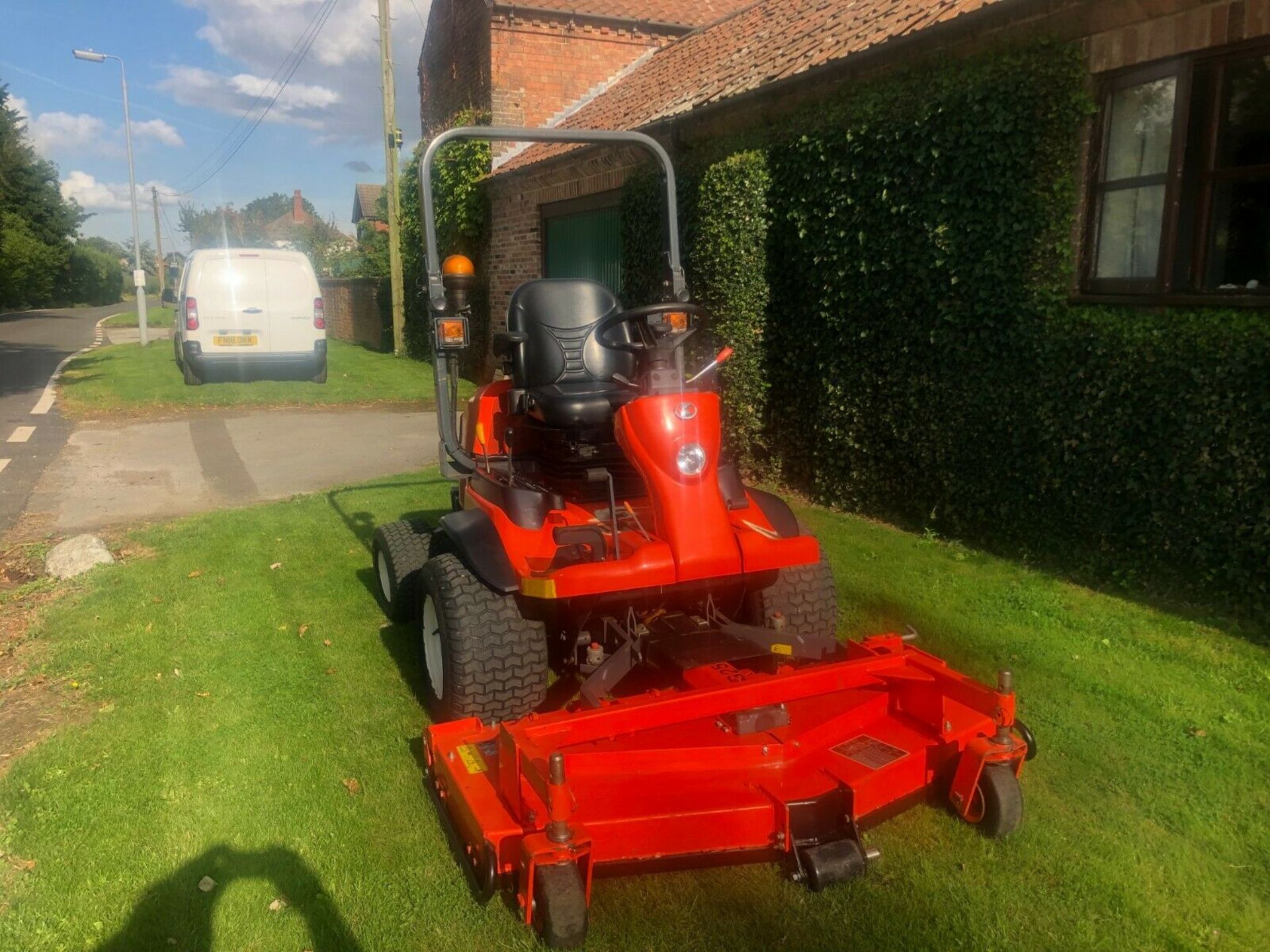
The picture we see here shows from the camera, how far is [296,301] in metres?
14.7

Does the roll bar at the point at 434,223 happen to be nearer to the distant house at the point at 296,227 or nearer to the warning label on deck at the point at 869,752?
the warning label on deck at the point at 869,752

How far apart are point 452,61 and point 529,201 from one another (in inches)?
219

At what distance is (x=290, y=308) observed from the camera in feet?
48.2

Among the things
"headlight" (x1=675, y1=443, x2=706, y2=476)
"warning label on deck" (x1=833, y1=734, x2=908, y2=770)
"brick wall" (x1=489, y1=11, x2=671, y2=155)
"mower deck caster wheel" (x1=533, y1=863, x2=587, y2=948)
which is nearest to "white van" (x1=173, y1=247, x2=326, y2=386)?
"brick wall" (x1=489, y1=11, x2=671, y2=155)

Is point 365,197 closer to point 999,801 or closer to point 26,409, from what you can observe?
point 26,409

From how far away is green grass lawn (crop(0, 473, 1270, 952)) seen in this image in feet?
8.98

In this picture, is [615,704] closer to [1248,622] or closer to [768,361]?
[1248,622]

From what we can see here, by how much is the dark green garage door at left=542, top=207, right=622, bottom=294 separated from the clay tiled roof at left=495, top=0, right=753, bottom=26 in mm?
4336

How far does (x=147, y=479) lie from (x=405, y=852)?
6752mm

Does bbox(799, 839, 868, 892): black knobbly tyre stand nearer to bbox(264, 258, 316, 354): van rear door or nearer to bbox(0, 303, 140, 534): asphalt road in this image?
bbox(0, 303, 140, 534): asphalt road

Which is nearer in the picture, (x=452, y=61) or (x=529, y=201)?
(x=529, y=201)

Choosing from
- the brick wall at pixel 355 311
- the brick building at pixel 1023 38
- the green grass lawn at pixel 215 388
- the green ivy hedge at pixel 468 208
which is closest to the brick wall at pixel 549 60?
the green ivy hedge at pixel 468 208

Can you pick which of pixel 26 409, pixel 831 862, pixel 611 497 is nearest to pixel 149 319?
pixel 26 409

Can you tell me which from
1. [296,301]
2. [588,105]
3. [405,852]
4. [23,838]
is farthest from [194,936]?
[588,105]
